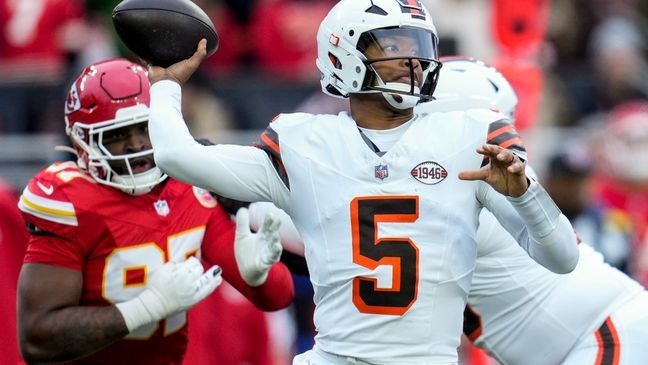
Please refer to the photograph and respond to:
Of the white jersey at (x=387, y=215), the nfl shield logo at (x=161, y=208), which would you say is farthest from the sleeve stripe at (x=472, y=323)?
the nfl shield logo at (x=161, y=208)

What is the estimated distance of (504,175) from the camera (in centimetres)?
397

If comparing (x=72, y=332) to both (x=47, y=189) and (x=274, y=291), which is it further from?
(x=274, y=291)

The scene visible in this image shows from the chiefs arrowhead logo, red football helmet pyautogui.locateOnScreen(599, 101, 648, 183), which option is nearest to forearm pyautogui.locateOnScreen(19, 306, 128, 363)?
the chiefs arrowhead logo

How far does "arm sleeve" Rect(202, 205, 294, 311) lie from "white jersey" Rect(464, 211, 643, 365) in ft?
2.20

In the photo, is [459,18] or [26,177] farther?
[459,18]

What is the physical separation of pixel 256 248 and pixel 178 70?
76 cm

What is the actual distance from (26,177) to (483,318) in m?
4.50

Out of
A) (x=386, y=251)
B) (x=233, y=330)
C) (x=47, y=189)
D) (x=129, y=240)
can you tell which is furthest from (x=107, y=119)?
(x=233, y=330)

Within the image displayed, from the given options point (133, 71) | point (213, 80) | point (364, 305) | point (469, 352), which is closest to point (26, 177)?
point (213, 80)

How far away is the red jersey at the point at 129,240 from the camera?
4.79 meters

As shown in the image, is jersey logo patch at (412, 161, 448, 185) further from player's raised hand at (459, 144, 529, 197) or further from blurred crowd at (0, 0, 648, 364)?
blurred crowd at (0, 0, 648, 364)

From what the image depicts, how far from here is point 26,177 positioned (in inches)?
347

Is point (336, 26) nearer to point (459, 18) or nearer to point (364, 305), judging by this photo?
point (364, 305)

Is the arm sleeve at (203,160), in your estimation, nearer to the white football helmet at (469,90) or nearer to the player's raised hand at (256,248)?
the player's raised hand at (256,248)
